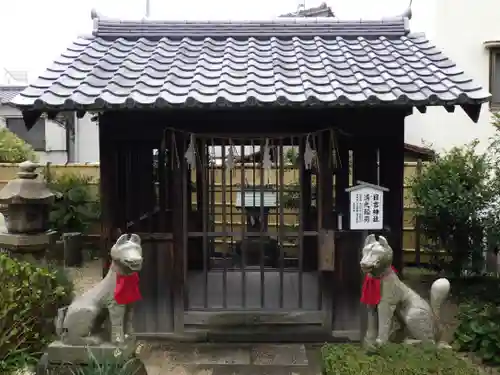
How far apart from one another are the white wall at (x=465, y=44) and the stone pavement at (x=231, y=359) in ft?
34.1

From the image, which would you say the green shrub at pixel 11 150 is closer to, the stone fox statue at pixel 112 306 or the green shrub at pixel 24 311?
the green shrub at pixel 24 311

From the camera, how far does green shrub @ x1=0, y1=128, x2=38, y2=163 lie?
50.8ft

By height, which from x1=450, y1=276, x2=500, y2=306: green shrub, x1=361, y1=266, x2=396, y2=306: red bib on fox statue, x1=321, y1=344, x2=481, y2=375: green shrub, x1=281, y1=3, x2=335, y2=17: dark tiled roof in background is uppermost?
x1=281, y1=3, x2=335, y2=17: dark tiled roof in background

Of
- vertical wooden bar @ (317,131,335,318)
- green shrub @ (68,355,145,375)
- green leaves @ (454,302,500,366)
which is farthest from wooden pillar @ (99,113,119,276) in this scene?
green leaves @ (454,302,500,366)

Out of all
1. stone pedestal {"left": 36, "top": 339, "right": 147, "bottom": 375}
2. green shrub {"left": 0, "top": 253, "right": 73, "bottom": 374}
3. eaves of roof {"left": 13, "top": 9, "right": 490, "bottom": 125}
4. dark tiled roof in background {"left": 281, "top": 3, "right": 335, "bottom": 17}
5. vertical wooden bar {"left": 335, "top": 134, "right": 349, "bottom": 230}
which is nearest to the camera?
stone pedestal {"left": 36, "top": 339, "right": 147, "bottom": 375}

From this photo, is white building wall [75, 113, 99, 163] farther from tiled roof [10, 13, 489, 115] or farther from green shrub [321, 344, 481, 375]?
green shrub [321, 344, 481, 375]

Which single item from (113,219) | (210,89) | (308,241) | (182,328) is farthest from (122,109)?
(308,241)

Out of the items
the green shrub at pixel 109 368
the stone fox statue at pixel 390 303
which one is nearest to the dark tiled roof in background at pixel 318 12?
the stone fox statue at pixel 390 303

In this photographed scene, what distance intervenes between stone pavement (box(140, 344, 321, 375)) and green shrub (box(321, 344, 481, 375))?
5.14 ft

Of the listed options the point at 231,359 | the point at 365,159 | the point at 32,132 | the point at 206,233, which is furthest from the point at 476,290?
the point at 32,132

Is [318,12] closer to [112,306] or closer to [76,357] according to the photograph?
[112,306]

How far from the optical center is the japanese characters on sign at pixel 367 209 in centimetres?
639

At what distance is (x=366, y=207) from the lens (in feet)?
21.1

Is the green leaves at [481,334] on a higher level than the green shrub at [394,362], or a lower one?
lower
